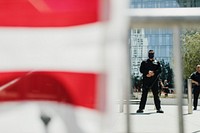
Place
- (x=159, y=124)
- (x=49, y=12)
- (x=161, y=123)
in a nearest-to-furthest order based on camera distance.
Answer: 1. (x=49, y=12)
2. (x=159, y=124)
3. (x=161, y=123)

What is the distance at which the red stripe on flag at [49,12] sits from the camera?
2.22ft

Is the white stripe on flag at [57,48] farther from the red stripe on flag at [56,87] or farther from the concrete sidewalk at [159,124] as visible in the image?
the concrete sidewalk at [159,124]

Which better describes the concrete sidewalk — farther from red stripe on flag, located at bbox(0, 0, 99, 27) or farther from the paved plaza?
red stripe on flag, located at bbox(0, 0, 99, 27)

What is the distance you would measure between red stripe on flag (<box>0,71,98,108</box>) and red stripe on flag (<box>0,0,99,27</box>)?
91mm

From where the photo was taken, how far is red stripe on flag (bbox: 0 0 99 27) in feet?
2.22

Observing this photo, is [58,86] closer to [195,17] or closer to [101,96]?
[101,96]

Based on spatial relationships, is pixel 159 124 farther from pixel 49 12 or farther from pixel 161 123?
pixel 49 12

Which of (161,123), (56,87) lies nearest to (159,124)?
Result: (161,123)

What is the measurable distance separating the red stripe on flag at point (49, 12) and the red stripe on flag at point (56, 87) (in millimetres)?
91

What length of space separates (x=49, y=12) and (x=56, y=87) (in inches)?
5.2

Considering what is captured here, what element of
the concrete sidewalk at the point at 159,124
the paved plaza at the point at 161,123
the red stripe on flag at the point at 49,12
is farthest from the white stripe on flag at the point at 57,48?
the concrete sidewalk at the point at 159,124

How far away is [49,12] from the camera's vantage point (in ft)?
2.22

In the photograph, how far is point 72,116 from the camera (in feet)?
2.24

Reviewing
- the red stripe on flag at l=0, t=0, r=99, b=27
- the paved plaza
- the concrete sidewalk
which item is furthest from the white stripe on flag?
the concrete sidewalk
